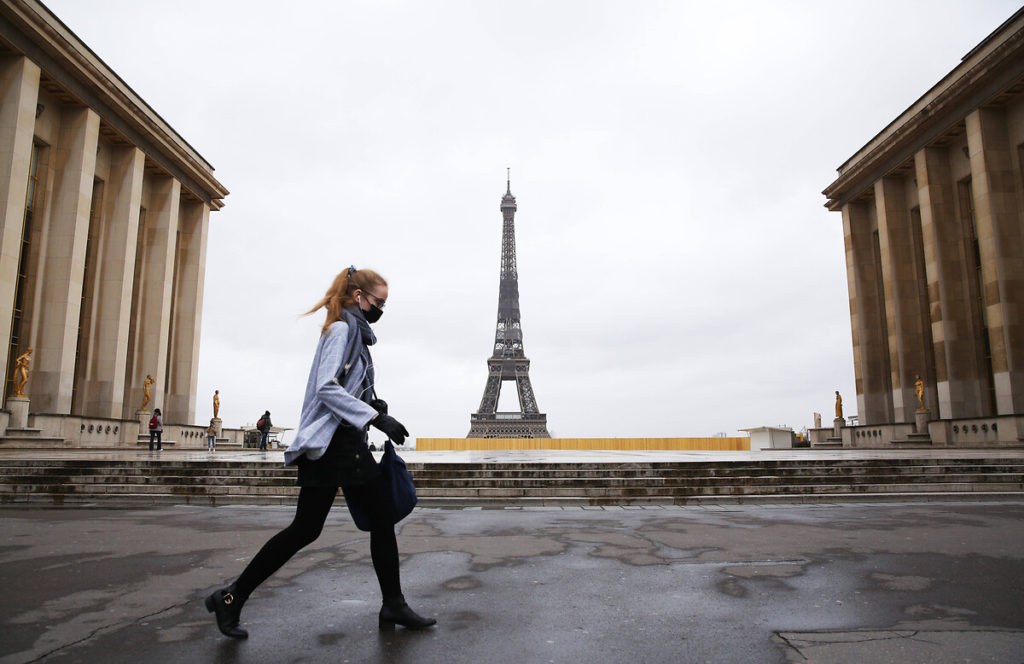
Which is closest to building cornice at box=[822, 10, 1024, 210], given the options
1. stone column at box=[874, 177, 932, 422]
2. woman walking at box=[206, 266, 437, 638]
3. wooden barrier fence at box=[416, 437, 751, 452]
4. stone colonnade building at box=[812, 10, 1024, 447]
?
stone colonnade building at box=[812, 10, 1024, 447]

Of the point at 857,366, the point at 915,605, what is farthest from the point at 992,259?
the point at 915,605

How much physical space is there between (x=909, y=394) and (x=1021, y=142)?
12.6 meters

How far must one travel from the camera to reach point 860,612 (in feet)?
12.0

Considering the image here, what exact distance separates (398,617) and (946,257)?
3365 cm

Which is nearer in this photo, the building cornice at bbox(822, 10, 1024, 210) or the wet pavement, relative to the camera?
the wet pavement

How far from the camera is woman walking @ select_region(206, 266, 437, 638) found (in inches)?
127

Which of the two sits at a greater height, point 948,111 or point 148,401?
point 948,111

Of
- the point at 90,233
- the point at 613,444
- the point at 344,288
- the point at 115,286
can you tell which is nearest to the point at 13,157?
the point at 90,233

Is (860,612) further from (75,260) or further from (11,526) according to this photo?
(75,260)

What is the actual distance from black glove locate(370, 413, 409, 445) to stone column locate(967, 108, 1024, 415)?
92.5ft

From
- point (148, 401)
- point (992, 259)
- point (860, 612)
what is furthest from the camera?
point (148, 401)

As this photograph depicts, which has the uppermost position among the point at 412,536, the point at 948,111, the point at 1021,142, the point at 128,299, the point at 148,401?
the point at 948,111

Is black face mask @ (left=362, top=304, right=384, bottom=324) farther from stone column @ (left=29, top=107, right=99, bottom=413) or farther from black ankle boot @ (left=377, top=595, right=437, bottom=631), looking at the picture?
stone column @ (left=29, top=107, right=99, bottom=413)

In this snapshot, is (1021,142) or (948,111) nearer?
(1021,142)
